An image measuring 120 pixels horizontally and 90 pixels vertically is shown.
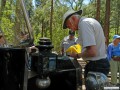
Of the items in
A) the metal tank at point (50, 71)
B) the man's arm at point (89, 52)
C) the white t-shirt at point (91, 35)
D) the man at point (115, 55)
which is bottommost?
the man at point (115, 55)

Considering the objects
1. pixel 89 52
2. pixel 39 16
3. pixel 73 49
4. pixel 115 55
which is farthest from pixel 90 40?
pixel 39 16

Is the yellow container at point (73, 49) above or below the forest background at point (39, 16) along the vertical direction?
below

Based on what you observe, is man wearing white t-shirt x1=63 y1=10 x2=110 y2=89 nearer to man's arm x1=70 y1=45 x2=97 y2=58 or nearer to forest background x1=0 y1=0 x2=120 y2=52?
man's arm x1=70 y1=45 x2=97 y2=58

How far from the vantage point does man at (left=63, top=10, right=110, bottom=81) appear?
3746 mm

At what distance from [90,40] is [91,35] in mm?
64

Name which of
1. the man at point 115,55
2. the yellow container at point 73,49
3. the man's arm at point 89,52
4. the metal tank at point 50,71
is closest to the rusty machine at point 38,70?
the metal tank at point 50,71

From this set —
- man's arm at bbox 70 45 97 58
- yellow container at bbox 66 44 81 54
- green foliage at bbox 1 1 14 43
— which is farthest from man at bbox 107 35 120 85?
green foliage at bbox 1 1 14 43

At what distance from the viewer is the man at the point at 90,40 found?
375 cm

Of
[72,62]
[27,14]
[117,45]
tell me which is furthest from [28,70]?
[117,45]

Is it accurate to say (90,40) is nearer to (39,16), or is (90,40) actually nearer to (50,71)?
(50,71)

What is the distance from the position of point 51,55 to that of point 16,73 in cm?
41

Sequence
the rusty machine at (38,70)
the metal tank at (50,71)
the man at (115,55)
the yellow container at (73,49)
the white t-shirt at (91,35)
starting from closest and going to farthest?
the rusty machine at (38,70)
the metal tank at (50,71)
the white t-shirt at (91,35)
the yellow container at (73,49)
the man at (115,55)

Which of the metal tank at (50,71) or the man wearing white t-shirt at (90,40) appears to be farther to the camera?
the man wearing white t-shirt at (90,40)

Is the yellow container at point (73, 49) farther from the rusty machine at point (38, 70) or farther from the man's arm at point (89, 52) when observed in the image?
the rusty machine at point (38, 70)
